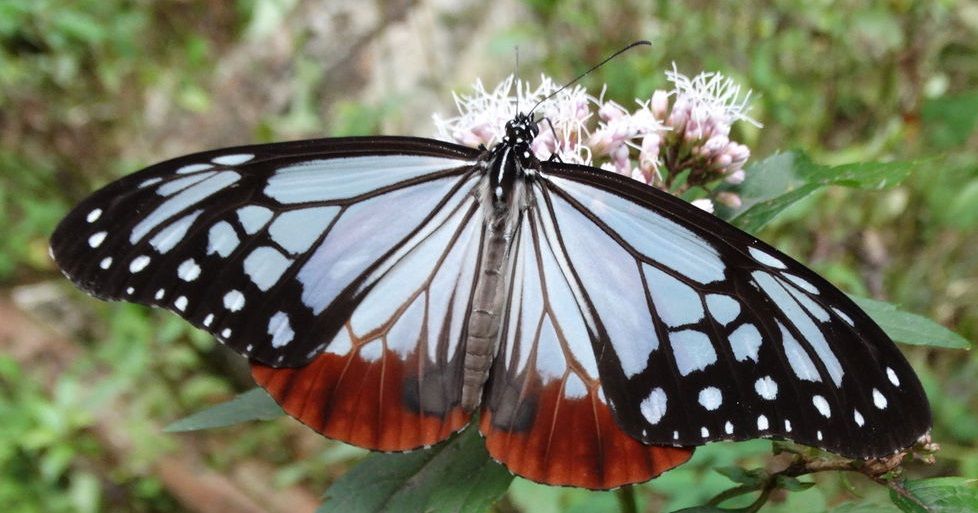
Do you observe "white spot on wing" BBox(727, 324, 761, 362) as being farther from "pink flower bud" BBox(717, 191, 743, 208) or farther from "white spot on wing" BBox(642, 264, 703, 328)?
"pink flower bud" BBox(717, 191, 743, 208)

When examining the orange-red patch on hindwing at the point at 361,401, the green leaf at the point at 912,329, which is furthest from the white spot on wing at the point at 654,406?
the green leaf at the point at 912,329

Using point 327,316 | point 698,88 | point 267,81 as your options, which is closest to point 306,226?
point 327,316

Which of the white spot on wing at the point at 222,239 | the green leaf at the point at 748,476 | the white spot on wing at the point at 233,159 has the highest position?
the white spot on wing at the point at 233,159

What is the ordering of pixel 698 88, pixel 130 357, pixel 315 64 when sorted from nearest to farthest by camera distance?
1. pixel 698 88
2. pixel 130 357
3. pixel 315 64

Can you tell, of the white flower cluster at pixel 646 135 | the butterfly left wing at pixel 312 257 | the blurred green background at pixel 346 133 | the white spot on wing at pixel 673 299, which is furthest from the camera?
the blurred green background at pixel 346 133

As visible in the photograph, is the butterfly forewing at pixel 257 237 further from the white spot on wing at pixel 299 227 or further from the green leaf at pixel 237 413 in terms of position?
the green leaf at pixel 237 413

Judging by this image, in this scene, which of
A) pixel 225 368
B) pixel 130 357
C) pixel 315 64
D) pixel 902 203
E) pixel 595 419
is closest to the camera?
pixel 595 419

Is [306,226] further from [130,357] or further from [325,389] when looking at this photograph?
[130,357]
